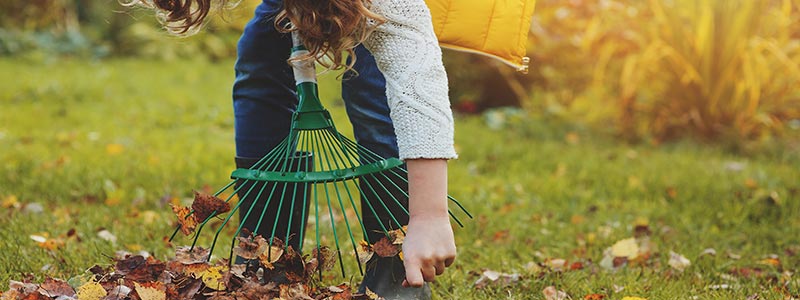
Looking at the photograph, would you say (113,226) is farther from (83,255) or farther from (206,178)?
(206,178)

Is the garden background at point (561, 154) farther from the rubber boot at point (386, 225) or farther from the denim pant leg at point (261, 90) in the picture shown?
the rubber boot at point (386, 225)

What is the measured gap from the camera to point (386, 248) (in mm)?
1492

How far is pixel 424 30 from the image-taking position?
1345 millimetres

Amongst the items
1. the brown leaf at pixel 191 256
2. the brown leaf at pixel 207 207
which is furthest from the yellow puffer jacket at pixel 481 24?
the brown leaf at pixel 191 256

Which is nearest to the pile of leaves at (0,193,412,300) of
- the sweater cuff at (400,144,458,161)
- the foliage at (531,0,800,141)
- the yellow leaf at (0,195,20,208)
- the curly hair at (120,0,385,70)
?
the sweater cuff at (400,144,458,161)

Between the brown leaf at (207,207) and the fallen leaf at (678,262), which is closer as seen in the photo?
the brown leaf at (207,207)

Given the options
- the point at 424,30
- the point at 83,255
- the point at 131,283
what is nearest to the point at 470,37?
the point at 424,30

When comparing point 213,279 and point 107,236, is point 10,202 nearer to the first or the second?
point 107,236

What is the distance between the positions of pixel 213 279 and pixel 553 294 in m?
0.77

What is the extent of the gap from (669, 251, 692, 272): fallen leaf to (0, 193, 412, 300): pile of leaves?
928 mm

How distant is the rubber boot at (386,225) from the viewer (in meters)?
1.62

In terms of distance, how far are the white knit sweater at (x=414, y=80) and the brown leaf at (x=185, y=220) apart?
48 cm

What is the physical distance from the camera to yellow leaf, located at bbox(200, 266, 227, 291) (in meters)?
1.50

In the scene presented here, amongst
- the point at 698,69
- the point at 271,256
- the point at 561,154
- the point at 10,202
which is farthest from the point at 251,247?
the point at 698,69
